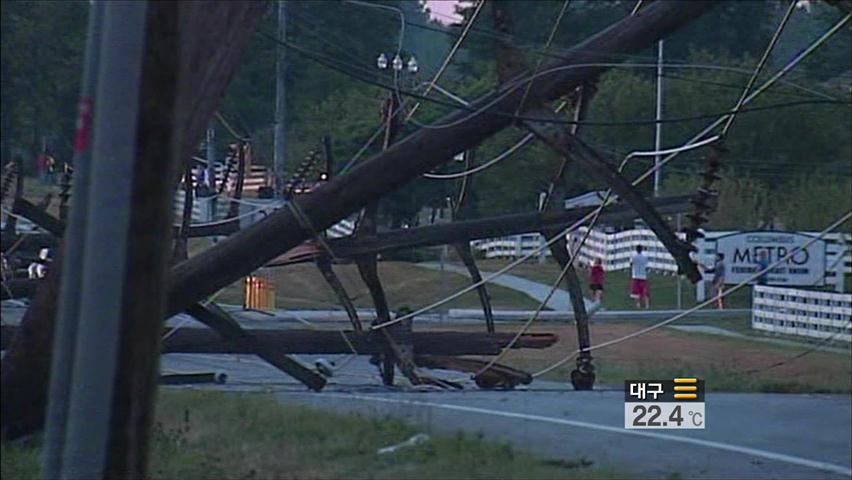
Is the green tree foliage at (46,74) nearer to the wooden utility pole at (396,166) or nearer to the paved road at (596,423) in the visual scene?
the wooden utility pole at (396,166)

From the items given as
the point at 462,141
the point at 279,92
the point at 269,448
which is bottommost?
the point at 269,448

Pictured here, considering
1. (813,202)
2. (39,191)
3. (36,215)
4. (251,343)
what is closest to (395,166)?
(36,215)

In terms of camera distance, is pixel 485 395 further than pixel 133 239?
Yes

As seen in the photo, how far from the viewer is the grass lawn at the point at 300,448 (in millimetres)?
12938

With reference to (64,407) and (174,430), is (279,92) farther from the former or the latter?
(64,407)

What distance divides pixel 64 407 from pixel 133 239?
51 cm

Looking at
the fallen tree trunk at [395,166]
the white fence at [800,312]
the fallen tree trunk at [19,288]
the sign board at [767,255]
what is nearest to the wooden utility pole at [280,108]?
the fallen tree trunk at [19,288]

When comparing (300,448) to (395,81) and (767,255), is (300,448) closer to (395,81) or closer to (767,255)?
(395,81)

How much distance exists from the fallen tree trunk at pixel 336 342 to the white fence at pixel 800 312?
43.5ft

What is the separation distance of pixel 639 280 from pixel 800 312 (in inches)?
110

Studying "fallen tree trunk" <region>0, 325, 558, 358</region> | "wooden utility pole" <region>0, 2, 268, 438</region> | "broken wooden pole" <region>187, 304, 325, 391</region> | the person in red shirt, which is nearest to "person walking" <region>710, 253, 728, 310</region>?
the person in red shirt

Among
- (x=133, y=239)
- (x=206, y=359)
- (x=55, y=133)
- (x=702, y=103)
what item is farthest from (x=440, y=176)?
(x=702, y=103)

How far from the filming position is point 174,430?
46.5 feet

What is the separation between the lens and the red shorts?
25.0 meters
